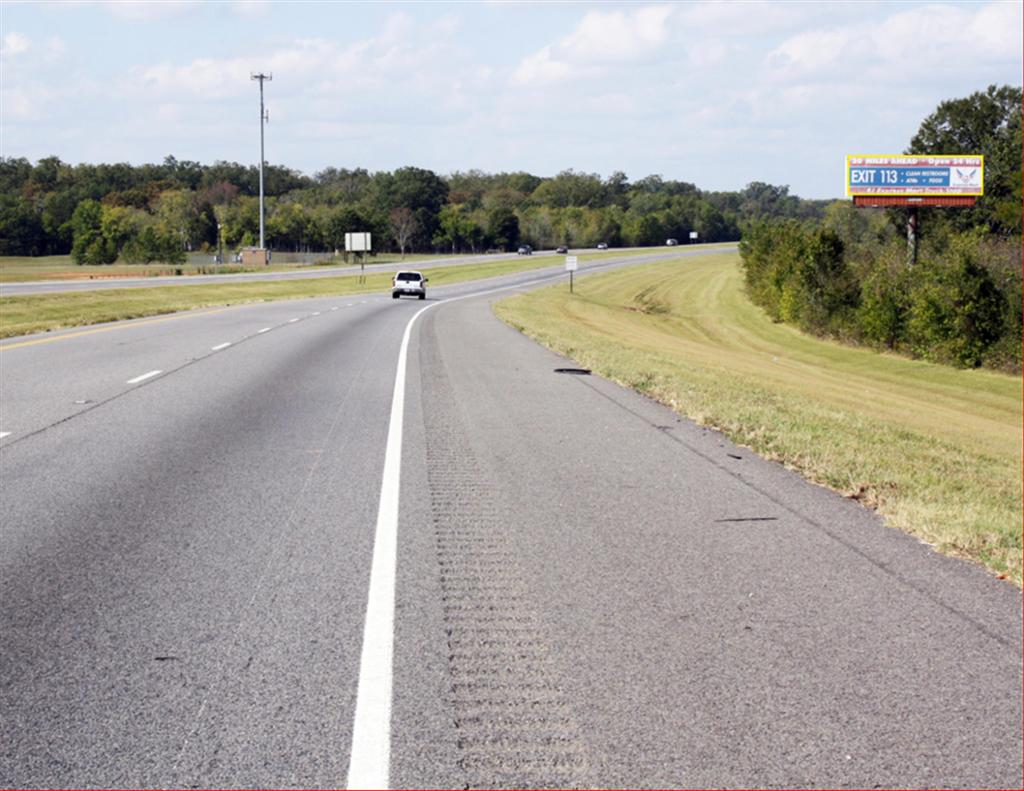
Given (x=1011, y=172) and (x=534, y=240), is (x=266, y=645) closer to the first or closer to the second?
(x=1011, y=172)

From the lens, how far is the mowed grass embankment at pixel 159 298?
36500 millimetres

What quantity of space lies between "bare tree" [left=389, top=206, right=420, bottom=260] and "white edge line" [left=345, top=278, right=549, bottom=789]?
16321 cm

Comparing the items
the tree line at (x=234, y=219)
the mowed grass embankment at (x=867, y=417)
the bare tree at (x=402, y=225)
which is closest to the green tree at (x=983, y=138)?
the mowed grass embankment at (x=867, y=417)

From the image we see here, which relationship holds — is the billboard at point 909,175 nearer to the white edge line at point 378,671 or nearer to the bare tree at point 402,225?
the white edge line at point 378,671

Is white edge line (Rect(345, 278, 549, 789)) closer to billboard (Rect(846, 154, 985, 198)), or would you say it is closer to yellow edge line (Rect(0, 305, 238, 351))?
yellow edge line (Rect(0, 305, 238, 351))

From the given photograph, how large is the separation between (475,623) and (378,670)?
0.85 m

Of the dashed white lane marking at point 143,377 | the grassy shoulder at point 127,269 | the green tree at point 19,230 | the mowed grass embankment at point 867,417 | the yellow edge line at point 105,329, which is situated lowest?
the mowed grass embankment at point 867,417

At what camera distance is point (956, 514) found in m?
8.62

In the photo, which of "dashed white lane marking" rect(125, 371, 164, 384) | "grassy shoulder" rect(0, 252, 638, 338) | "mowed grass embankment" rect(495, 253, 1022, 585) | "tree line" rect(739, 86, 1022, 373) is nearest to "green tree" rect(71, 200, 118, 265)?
"grassy shoulder" rect(0, 252, 638, 338)

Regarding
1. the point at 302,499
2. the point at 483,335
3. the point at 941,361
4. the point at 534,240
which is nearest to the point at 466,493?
the point at 302,499

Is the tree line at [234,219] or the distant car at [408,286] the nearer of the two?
the distant car at [408,286]

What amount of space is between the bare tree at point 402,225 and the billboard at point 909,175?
106 meters

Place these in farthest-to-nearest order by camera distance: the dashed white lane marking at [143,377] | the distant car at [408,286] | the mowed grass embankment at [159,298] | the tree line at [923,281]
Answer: the distant car at [408,286]
the tree line at [923,281]
the mowed grass embankment at [159,298]
the dashed white lane marking at [143,377]

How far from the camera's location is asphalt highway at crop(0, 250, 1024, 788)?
171 inches
